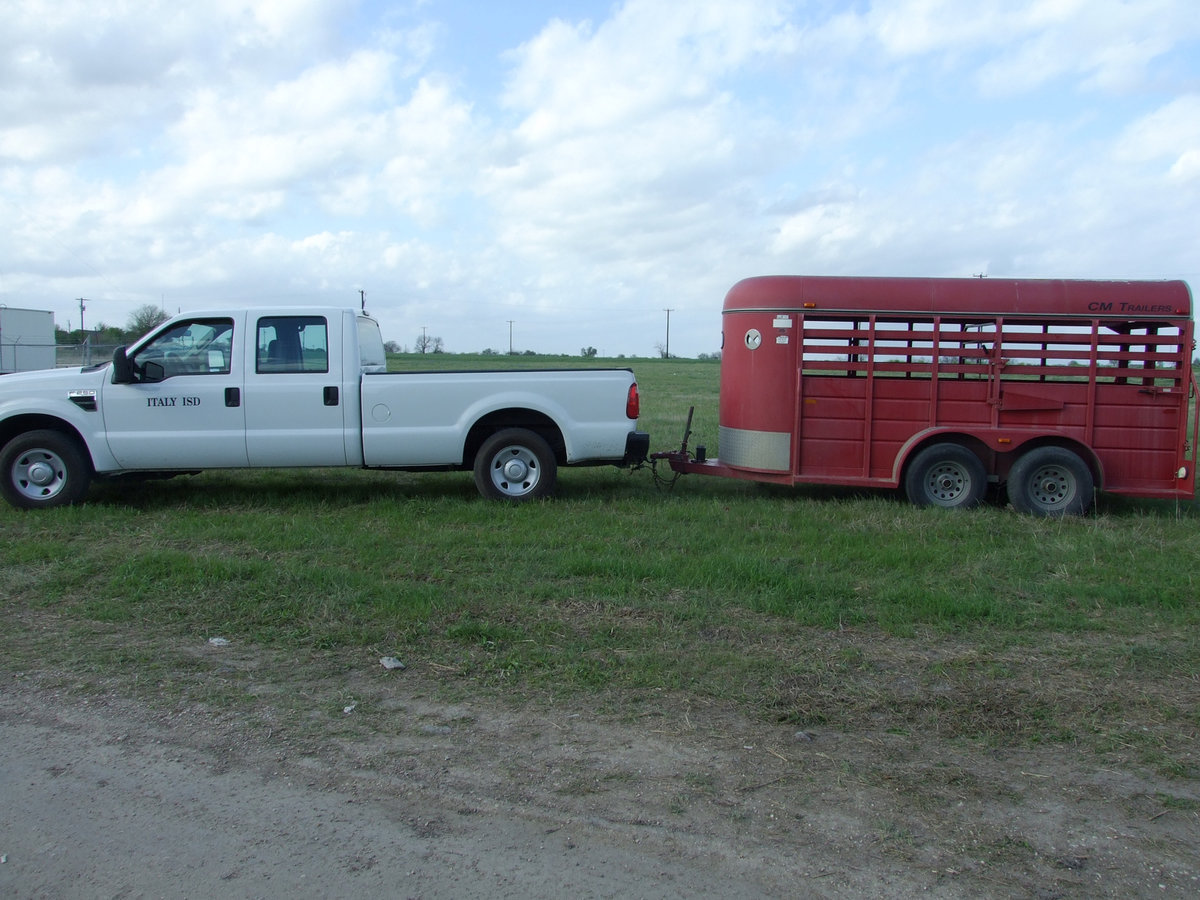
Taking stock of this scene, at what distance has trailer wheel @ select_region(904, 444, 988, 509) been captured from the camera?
9656 millimetres

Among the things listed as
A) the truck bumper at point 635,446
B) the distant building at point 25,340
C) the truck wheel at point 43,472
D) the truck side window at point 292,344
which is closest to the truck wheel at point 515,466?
the truck bumper at point 635,446

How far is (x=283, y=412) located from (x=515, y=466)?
2296mm

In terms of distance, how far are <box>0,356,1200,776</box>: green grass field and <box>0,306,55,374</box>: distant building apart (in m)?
24.5

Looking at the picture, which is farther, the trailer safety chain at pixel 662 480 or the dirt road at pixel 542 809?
the trailer safety chain at pixel 662 480

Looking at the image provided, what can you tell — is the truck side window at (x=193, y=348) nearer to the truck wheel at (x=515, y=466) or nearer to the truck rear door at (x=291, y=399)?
the truck rear door at (x=291, y=399)

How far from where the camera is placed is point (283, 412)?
369 inches

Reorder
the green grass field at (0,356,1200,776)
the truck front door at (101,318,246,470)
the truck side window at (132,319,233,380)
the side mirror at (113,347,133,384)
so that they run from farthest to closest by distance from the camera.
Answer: the truck side window at (132,319,233,380) < the truck front door at (101,318,246,470) < the side mirror at (113,347,133,384) < the green grass field at (0,356,1200,776)

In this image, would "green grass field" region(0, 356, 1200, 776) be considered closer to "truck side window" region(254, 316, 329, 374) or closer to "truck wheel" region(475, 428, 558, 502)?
"truck wheel" region(475, 428, 558, 502)

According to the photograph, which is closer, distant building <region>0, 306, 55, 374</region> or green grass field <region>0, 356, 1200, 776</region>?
green grass field <region>0, 356, 1200, 776</region>

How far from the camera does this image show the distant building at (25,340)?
2995cm

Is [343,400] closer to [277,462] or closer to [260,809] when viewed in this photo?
[277,462]

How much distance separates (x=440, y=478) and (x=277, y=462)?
8.25ft

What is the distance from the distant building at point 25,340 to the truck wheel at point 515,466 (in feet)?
80.9

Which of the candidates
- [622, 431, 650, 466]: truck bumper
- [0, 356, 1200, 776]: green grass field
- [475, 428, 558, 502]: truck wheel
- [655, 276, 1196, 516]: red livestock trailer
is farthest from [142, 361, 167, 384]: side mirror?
[655, 276, 1196, 516]: red livestock trailer
